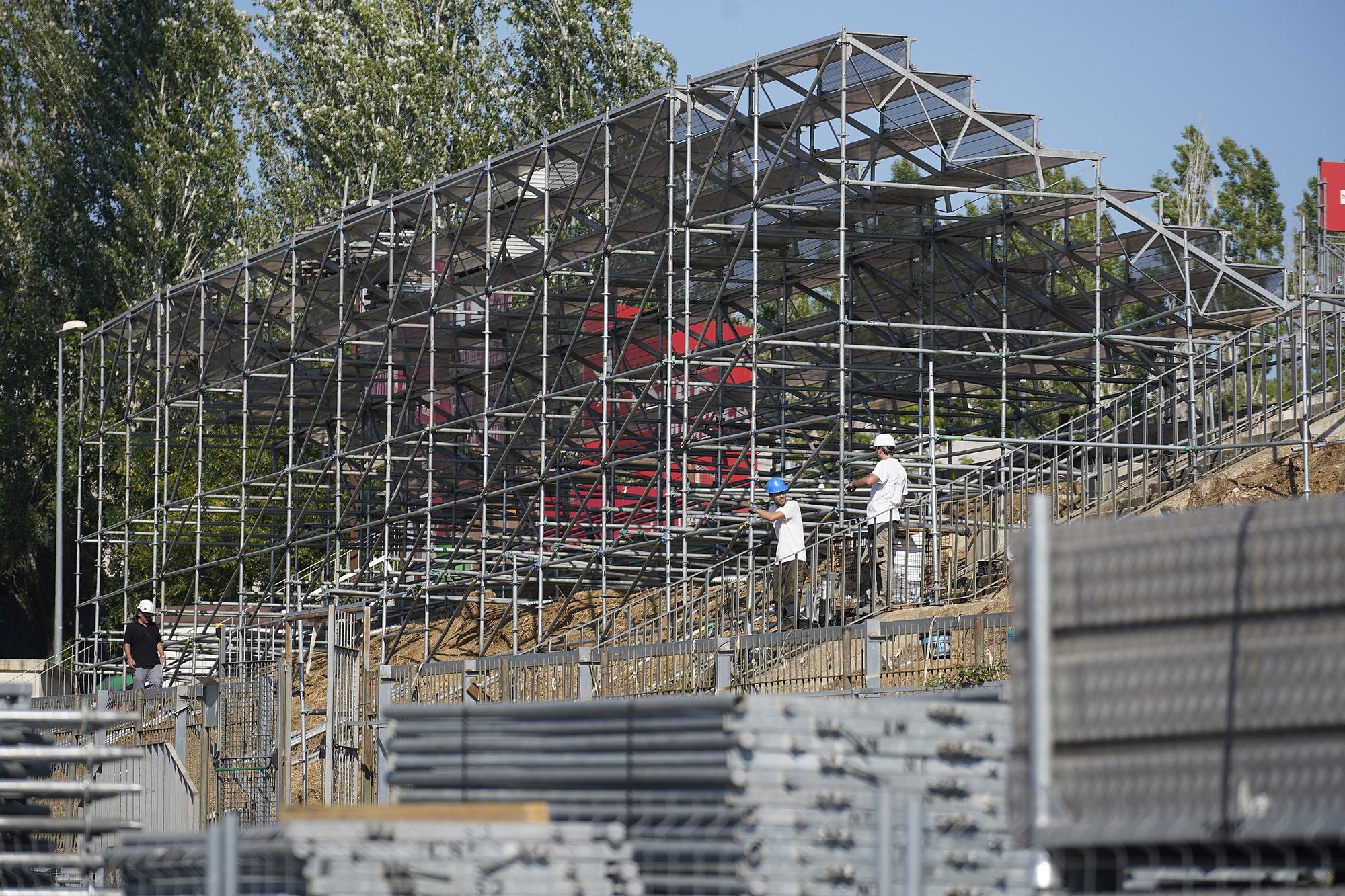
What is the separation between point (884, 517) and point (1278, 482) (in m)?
4.80

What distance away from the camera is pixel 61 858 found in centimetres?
972

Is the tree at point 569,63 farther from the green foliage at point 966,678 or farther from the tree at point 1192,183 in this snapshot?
the green foliage at point 966,678

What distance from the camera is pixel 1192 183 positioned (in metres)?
59.0

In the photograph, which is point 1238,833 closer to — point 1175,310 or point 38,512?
point 1175,310

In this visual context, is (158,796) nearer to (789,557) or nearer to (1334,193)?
(789,557)

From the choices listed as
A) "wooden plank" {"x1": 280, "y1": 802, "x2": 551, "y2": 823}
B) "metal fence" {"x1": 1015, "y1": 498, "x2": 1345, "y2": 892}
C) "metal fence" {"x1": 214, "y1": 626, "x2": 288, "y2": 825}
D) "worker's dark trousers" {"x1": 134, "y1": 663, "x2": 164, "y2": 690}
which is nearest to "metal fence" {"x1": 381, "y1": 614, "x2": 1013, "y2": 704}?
"metal fence" {"x1": 214, "y1": 626, "x2": 288, "y2": 825}

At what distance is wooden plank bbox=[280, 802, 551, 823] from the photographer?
7.77 m

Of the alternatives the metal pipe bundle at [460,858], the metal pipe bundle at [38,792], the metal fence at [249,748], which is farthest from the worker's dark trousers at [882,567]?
the metal pipe bundle at [460,858]

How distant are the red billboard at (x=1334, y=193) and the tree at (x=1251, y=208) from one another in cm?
1928

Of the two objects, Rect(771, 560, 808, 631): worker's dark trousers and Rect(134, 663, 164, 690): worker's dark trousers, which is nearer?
Rect(771, 560, 808, 631): worker's dark trousers

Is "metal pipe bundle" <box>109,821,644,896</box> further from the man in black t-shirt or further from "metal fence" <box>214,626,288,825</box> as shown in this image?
the man in black t-shirt

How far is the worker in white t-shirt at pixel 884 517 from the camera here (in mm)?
20984

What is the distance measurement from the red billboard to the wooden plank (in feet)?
99.4

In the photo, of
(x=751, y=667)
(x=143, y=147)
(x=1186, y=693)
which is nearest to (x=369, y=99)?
(x=143, y=147)
